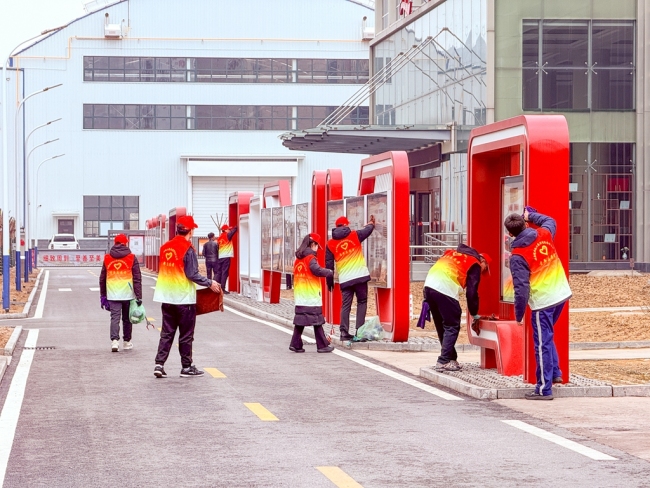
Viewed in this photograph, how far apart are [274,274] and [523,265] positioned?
18273 mm

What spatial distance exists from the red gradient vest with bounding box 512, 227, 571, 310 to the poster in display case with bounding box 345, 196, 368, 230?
815 cm

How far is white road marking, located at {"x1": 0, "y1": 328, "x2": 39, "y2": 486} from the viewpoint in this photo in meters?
8.88

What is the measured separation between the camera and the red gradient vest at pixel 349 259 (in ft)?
61.4

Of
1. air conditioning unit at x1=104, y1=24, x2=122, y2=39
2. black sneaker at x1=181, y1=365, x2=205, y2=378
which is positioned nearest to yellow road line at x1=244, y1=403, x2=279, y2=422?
black sneaker at x1=181, y1=365, x2=205, y2=378

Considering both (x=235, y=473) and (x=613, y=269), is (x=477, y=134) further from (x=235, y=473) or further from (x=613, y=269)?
(x=613, y=269)

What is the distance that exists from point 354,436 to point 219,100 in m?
69.8

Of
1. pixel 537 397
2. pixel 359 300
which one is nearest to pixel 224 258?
pixel 359 300

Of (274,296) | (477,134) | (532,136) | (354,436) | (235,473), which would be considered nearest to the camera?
(235,473)

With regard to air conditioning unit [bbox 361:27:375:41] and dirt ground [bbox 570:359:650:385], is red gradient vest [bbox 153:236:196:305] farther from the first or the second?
air conditioning unit [bbox 361:27:375:41]

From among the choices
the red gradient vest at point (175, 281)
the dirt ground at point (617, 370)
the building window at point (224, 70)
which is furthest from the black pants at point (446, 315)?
the building window at point (224, 70)

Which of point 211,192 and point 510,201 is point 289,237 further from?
point 211,192

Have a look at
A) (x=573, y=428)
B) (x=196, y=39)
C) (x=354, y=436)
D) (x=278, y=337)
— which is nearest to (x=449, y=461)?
(x=354, y=436)

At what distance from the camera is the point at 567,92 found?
132ft

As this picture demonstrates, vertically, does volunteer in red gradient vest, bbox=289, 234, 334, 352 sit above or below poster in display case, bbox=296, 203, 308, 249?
below
